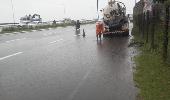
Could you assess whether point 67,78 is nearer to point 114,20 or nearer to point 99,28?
point 99,28

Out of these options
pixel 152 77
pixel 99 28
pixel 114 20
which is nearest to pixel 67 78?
pixel 152 77

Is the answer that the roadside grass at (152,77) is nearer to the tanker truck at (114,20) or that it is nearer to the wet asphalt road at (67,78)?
the wet asphalt road at (67,78)

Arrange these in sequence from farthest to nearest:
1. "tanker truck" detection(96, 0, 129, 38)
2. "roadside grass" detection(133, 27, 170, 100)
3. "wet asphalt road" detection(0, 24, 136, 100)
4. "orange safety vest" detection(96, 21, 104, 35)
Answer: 1. "tanker truck" detection(96, 0, 129, 38)
2. "orange safety vest" detection(96, 21, 104, 35)
3. "wet asphalt road" detection(0, 24, 136, 100)
4. "roadside grass" detection(133, 27, 170, 100)

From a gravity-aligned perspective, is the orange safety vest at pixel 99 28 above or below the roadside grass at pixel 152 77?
above

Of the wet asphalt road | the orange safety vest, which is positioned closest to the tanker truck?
the orange safety vest

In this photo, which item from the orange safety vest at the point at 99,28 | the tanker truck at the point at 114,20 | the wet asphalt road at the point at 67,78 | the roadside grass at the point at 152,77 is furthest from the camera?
the tanker truck at the point at 114,20

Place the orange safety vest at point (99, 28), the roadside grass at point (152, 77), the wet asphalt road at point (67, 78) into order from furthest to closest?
1. the orange safety vest at point (99, 28)
2. the wet asphalt road at point (67, 78)
3. the roadside grass at point (152, 77)

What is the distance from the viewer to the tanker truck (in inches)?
1303

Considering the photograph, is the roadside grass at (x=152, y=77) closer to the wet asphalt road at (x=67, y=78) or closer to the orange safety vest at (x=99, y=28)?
the wet asphalt road at (x=67, y=78)

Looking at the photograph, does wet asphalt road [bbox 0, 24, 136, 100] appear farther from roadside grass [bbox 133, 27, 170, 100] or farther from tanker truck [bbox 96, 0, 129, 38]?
tanker truck [bbox 96, 0, 129, 38]

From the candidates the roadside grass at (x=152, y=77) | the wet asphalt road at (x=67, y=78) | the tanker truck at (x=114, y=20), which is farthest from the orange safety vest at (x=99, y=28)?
the roadside grass at (x=152, y=77)

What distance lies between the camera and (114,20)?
3344cm

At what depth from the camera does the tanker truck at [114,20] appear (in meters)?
33.1

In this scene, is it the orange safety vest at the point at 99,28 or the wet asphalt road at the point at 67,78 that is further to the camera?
the orange safety vest at the point at 99,28
